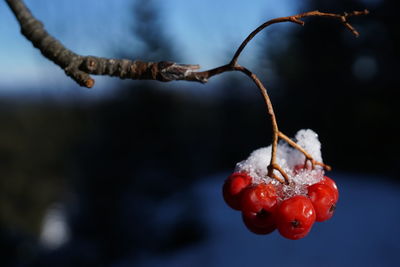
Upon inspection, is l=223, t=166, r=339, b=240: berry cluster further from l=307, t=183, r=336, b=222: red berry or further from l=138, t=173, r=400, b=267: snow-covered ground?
l=138, t=173, r=400, b=267: snow-covered ground

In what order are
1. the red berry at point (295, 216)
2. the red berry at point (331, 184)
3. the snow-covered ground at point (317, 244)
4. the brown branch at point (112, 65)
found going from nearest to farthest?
the brown branch at point (112, 65) → the red berry at point (295, 216) → the red berry at point (331, 184) → the snow-covered ground at point (317, 244)

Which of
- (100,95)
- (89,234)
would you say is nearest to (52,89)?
(100,95)

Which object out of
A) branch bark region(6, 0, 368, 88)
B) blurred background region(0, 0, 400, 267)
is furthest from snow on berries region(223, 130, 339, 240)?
blurred background region(0, 0, 400, 267)

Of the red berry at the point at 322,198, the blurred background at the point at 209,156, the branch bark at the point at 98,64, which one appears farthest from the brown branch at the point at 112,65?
the blurred background at the point at 209,156

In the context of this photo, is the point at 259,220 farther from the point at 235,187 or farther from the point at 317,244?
the point at 317,244

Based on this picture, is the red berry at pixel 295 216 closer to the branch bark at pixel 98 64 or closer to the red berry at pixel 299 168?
the red berry at pixel 299 168

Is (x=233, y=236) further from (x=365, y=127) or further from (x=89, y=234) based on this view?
(x=365, y=127)

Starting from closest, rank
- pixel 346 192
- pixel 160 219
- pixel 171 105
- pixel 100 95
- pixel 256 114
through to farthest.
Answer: pixel 160 219 < pixel 171 105 < pixel 346 192 < pixel 100 95 < pixel 256 114
